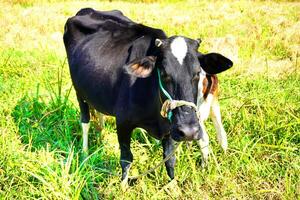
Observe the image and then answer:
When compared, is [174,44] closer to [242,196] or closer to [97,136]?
[242,196]

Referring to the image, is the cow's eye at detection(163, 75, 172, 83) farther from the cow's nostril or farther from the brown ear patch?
the cow's nostril

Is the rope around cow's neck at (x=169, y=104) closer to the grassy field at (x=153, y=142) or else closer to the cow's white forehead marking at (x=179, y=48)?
the cow's white forehead marking at (x=179, y=48)

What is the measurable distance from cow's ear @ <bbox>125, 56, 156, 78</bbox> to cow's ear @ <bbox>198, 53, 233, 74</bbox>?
33 cm

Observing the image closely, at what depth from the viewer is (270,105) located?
411cm

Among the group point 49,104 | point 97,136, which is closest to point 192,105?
point 97,136

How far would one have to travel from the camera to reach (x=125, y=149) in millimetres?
3488

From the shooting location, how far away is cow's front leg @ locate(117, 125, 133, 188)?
3410 millimetres

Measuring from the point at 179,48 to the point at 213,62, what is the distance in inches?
11.9

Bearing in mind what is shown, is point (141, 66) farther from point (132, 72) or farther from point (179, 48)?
point (179, 48)

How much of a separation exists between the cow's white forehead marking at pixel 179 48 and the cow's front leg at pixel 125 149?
84 cm

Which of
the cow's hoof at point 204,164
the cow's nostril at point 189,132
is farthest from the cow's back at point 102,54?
the cow's hoof at point 204,164

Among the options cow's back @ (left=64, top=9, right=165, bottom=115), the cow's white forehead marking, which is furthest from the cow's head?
cow's back @ (left=64, top=9, right=165, bottom=115)

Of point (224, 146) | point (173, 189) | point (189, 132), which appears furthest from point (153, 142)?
point (189, 132)

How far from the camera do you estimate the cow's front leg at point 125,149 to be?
3.41m
